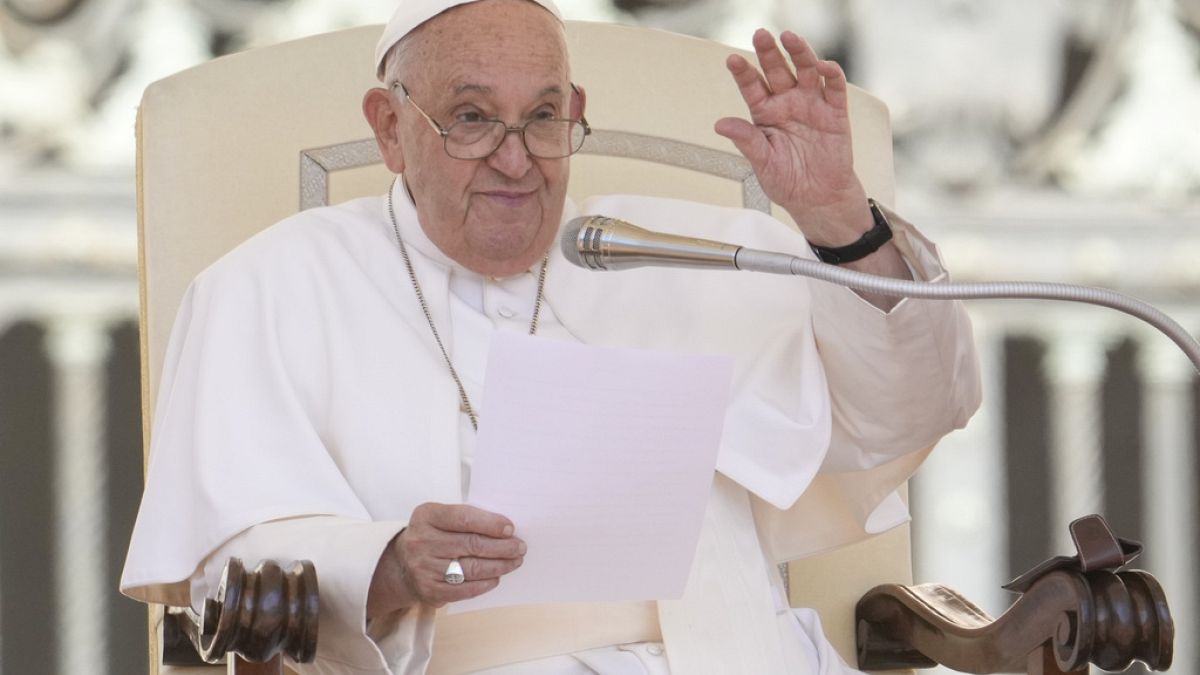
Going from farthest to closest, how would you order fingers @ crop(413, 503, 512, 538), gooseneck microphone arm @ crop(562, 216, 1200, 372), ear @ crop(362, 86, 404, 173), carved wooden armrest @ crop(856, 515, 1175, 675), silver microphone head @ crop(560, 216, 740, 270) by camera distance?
ear @ crop(362, 86, 404, 173) < carved wooden armrest @ crop(856, 515, 1175, 675) < fingers @ crop(413, 503, 512, 538) < silver microphone head @ crop(560, 216, 740, 270) < gooseneck microphone arm @ crop(562, 216, 1200, 372)

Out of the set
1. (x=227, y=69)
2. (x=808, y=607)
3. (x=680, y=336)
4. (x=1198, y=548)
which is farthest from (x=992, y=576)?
(x=227, y=69)

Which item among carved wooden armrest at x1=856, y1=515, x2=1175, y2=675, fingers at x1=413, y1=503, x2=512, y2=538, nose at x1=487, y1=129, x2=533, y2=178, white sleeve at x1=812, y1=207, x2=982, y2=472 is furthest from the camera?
nose at x1=487, y1=129, x2=533, y2=178

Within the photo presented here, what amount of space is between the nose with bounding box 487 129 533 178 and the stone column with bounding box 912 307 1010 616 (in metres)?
2.08

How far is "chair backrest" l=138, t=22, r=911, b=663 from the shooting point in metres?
3.44

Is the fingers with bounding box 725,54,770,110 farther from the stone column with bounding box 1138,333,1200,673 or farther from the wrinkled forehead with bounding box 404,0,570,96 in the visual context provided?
the stone column with bounding box 1138,333,1200,673

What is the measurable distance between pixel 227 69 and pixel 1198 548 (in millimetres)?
2873

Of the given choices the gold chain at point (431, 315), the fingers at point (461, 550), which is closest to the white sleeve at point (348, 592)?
the fingers at point (461, 550)

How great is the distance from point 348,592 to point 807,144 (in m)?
0.95

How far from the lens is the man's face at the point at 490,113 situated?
3098 millimetres

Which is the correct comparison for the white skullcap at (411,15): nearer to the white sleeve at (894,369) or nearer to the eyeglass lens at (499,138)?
the eyeglass lens at (499,138)

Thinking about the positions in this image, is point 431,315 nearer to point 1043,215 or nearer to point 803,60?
point 803,60

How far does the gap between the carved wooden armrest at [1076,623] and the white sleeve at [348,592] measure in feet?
2.79

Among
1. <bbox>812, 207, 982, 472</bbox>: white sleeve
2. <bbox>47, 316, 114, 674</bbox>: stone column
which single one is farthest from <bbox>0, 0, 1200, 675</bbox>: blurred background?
<bbox>812, 207, 982, 472</bbox>: white sleeve

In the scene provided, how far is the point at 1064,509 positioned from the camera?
487 centimetres
